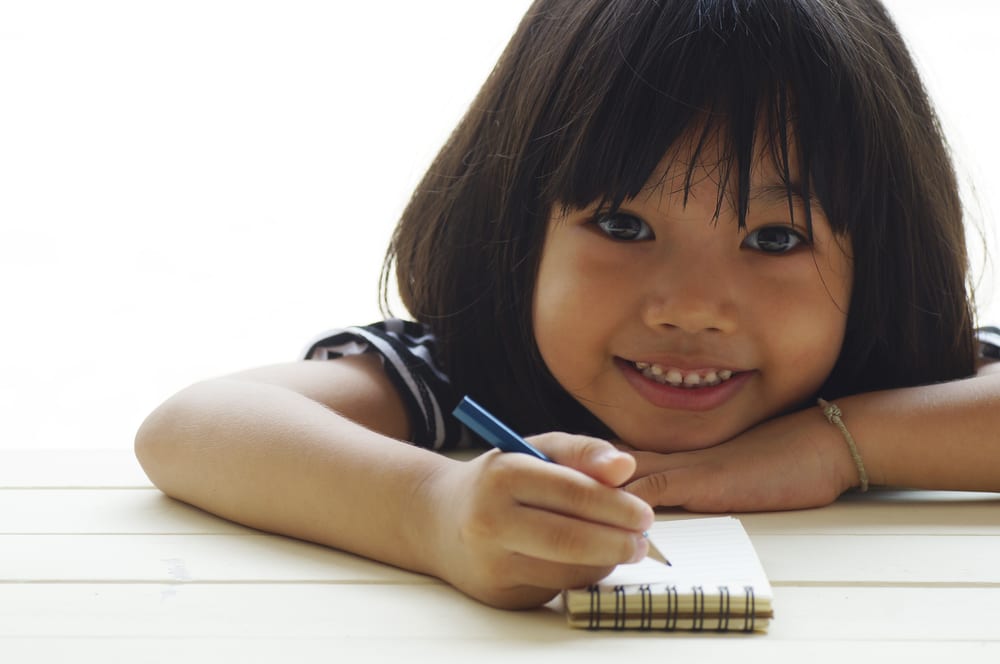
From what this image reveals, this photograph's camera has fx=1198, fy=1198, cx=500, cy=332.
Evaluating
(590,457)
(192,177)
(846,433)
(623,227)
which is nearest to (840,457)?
(846,433)

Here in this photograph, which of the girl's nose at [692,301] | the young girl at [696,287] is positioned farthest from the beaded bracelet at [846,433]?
the girl's nose at [692,301]

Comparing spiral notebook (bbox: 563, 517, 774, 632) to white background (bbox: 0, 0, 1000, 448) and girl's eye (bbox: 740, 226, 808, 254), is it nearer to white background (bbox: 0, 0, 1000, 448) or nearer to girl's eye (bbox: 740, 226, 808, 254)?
girl's eye (bbox: 740, 226, 808, 254)

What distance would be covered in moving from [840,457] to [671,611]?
0.38 metres

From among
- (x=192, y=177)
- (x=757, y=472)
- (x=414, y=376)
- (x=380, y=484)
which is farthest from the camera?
(x=192, y=177)

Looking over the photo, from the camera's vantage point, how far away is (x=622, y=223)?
1.09 metres

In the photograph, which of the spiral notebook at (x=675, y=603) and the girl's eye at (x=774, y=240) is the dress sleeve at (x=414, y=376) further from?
the spiral notebook at (x=675, y=603)

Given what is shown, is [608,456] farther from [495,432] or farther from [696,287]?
Answer: [696,287]

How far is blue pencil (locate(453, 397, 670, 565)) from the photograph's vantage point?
70cm

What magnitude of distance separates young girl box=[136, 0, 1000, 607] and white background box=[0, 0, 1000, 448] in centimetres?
148

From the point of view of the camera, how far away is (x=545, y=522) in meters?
0.70

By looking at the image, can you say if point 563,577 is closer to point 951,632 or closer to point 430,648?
point 430,648

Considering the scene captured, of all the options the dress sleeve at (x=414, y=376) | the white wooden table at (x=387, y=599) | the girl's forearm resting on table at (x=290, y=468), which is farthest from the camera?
the dress sleeve at (x=414, y=376)

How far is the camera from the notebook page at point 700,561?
726 millimetres

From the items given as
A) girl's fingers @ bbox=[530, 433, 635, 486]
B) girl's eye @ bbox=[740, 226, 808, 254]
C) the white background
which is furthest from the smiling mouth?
the white background
